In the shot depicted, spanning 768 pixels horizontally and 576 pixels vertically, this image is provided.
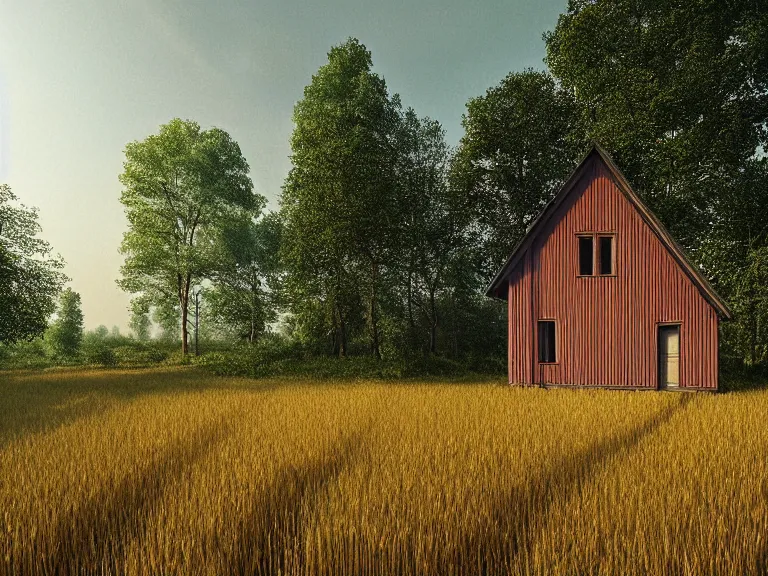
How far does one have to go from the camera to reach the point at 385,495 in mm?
4461

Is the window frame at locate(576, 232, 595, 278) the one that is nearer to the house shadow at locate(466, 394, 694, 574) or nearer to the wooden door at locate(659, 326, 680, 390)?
the wooden door at locate(659, 326, 680, 390)

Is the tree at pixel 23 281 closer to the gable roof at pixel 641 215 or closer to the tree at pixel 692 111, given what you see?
the gable roof at pixel 641 215

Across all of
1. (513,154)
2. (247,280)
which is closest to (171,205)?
(247,280)

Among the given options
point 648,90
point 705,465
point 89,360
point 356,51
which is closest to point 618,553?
point 705,465

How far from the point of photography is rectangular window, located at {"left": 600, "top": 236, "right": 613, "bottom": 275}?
1741 cm

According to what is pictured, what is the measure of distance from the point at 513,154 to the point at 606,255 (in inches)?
558

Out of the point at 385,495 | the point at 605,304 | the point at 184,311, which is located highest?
the point at 605,304

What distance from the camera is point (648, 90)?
23094 millimetres

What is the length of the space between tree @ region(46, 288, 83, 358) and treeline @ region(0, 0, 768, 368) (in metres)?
10.7

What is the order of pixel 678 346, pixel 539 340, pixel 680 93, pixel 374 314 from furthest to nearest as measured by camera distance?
1. pixel 374 314
2. pixel 680 93
3. pixel 539 340
4. pixel 678 346

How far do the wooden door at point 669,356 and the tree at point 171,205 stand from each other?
102 ft

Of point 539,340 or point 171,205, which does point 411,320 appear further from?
point 171,205

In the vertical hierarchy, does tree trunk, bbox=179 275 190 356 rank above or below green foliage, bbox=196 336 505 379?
above

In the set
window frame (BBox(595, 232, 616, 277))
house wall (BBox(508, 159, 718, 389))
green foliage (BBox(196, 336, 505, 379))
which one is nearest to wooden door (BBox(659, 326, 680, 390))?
house wall (BBox(508, 159, 718, 389))
